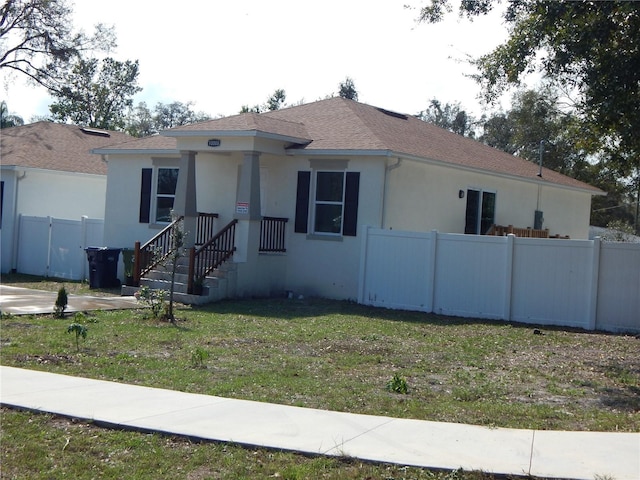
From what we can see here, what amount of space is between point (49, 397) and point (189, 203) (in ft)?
38.4

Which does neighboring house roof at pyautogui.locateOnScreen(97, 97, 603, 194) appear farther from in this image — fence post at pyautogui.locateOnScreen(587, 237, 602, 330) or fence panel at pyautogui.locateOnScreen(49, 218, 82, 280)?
fence post at pyautogui.locateOnScreen(587, 237, 602, 330)

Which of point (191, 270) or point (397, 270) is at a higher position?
point (397, 270)

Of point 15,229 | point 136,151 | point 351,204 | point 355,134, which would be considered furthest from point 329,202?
point 15,229

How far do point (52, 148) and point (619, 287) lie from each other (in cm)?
2042

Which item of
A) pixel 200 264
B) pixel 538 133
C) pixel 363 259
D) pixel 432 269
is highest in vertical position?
pixel 538 133

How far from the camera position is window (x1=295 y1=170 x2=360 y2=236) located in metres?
19.1

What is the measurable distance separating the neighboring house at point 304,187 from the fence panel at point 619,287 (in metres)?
5.48

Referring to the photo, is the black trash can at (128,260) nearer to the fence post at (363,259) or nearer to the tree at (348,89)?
the fence post at (363,259)

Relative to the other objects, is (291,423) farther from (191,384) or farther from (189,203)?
(189,203)

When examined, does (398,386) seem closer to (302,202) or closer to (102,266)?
(302,202)

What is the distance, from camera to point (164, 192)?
74.5 ft

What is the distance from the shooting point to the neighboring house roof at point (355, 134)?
19023 millimetres

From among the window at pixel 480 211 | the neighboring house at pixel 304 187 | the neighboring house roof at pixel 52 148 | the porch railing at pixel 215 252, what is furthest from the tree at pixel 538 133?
the neighboring house roof at pixel 52 148

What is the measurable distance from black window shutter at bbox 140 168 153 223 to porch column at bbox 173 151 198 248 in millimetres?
3102
